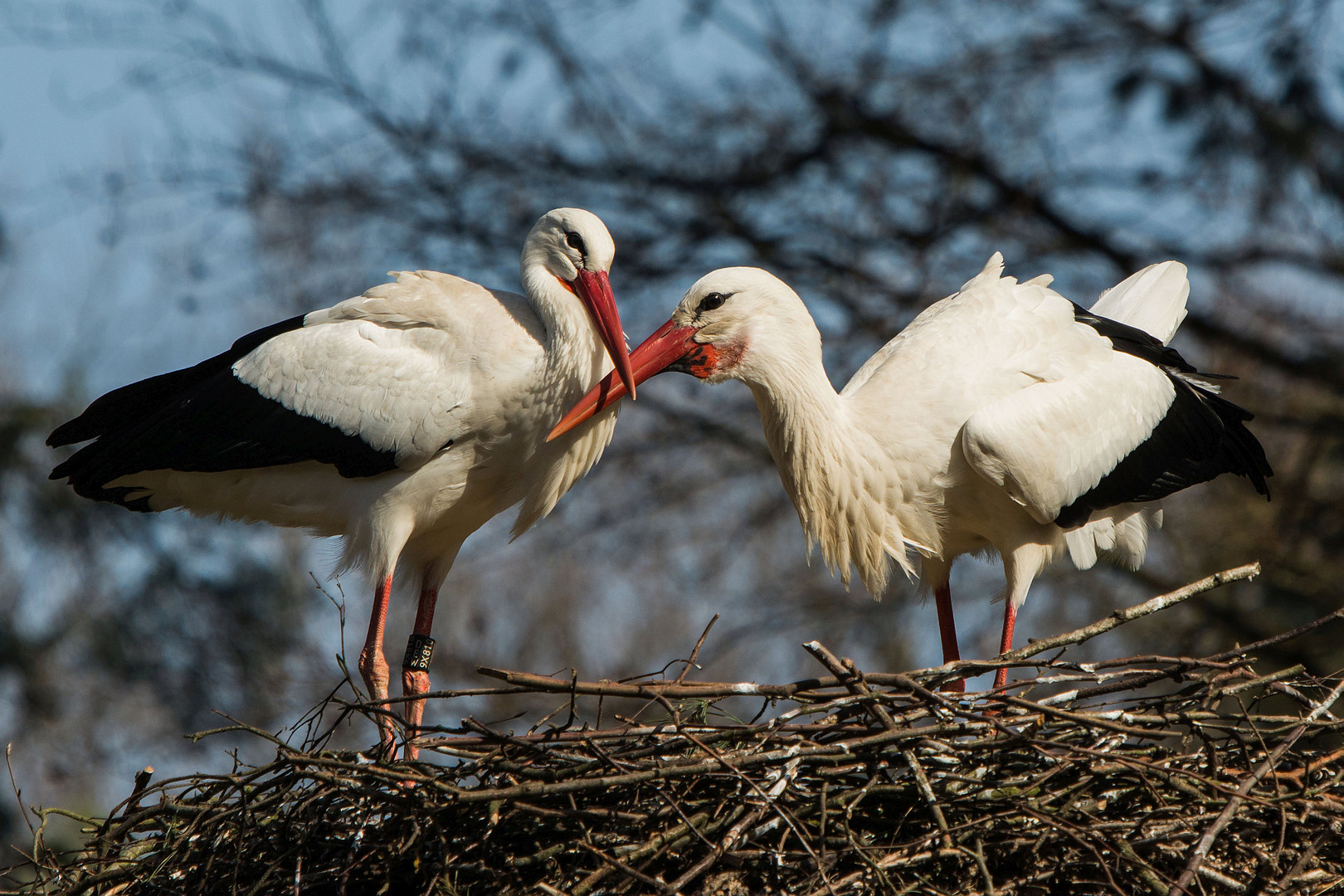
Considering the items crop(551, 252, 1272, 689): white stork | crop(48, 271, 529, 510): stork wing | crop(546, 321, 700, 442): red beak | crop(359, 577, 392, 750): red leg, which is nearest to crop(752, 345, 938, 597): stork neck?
crop(551, 252, 1272, 689): white stork

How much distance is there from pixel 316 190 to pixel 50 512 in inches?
140

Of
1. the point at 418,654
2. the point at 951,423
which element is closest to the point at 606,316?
the point at 951,423

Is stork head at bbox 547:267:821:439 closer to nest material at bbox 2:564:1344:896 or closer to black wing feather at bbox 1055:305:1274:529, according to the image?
black wing feather at bbox 1055:305:1274:529

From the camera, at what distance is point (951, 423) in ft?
12.9

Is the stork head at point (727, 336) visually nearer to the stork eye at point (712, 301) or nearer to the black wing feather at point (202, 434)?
the stork eye at point (712, 301)

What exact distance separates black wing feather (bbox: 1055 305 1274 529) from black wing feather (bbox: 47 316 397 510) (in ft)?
7.36

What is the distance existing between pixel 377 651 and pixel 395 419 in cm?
80

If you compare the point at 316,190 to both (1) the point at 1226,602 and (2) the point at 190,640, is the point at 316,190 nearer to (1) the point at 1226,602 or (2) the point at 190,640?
(2) the point at 190,640

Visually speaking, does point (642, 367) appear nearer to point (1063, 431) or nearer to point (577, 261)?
point (577, 261)

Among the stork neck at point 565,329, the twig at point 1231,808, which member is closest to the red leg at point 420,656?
the stork neck at point 565,329

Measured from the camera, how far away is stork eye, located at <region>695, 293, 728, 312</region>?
406 centimetres

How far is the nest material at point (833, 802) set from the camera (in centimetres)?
273

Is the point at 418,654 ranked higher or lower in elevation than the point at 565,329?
lower

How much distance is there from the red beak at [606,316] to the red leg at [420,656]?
1.14 m
